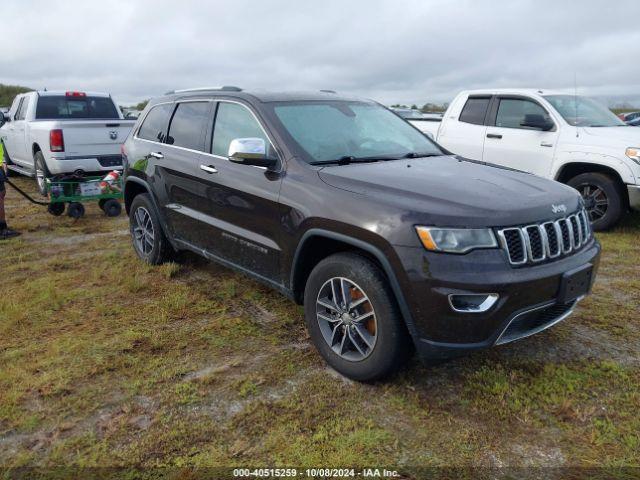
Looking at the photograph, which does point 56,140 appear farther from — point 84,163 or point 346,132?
point 346,132

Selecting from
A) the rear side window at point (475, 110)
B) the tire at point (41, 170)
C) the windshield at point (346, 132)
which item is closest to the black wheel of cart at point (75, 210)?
the tire at point (41, 170)

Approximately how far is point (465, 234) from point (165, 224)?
324cm

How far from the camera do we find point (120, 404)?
3.11 m

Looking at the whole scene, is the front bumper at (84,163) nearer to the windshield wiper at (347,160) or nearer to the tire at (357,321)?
the windshield wiper at (347,160)

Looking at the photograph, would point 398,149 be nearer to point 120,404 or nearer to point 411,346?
point 411,346

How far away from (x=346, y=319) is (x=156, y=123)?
10.6ft

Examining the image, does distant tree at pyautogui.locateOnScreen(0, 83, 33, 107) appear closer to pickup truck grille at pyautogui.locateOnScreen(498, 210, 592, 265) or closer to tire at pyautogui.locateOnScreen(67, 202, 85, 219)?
tire at pyautogui.locateOnScreen(67, 202, 85, 219)

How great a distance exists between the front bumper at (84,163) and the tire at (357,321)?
21.3ft

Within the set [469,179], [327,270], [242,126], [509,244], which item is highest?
[242,126]

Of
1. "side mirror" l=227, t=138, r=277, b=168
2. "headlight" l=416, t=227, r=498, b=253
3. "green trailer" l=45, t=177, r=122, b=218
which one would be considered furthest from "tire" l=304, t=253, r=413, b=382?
"green trailer" l=45, t=177, r=122, b=218

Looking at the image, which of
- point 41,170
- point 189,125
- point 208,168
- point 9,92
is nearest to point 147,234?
point 189,125

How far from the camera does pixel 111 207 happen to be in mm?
8414

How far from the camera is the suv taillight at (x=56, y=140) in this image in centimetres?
840

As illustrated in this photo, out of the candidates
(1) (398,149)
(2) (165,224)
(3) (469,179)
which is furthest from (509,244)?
(2) (165,224)
